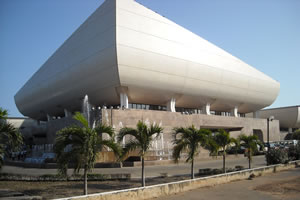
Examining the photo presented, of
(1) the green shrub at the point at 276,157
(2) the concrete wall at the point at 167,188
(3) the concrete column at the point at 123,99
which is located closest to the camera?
(2) the concrete wall at the point at 167,188

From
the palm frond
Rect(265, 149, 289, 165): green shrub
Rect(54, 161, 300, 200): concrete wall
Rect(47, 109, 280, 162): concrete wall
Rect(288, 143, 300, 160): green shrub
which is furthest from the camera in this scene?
Rect(47, 109, 280, 162): concrete wall

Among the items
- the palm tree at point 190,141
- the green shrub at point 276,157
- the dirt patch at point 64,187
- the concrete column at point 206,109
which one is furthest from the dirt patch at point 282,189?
the concrete column at point 206,109

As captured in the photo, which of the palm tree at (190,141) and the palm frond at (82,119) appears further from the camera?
the palm tree at (190,141)

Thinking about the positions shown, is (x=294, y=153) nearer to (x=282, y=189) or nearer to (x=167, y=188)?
(x=282, y=189)

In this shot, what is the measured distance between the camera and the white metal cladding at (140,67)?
3055 cm

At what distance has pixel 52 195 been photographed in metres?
9.98

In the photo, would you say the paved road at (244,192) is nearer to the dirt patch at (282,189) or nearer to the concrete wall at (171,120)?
the dirt patch at (282,189)

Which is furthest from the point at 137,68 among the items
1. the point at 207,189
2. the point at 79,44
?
the point at 207,189

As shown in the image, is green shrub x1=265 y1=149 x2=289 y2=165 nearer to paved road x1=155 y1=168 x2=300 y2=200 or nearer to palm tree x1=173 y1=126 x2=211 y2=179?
paved road x1=155 y1=168 x2=300 y2=200

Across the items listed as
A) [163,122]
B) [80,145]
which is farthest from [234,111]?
[80,145]

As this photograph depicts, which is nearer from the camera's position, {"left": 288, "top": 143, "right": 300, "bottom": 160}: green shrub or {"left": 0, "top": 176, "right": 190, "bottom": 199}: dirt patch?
{"left": 0, "top": 176, "right": 190, "bottom": 199}: dirt patch

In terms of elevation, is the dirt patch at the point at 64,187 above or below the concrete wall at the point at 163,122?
below

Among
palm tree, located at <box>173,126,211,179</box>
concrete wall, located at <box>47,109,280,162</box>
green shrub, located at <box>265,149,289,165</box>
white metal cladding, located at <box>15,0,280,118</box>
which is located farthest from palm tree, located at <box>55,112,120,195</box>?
white metal cladding, located at <box>15,0,280,118</box>

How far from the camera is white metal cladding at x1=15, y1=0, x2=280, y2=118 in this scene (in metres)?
30.5
